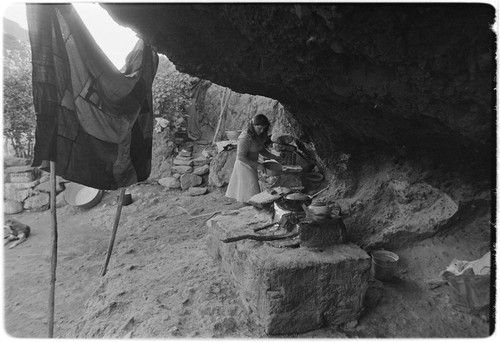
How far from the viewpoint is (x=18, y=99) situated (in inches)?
281

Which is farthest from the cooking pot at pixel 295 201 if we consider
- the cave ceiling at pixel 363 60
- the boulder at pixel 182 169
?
the boulder at pixel 182 169

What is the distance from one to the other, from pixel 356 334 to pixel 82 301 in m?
3.21

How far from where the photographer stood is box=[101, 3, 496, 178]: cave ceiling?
1.45 m

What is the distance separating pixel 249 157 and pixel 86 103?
7.36ft

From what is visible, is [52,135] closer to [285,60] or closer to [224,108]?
[285,60]

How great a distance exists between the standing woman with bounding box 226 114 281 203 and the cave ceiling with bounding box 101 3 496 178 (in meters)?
0.85

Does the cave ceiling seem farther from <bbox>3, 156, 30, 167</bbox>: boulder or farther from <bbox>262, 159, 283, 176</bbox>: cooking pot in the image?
<bbox>3, 156, 30, 167</bbox>: boulder

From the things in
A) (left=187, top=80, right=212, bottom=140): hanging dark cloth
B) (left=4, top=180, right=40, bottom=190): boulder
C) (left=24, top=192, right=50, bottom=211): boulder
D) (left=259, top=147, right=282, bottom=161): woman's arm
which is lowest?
(left=24, top=192, right=50, bottom=211): boulder

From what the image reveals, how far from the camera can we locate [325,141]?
4.07 m

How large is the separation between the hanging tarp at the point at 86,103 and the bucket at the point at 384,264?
2872mm

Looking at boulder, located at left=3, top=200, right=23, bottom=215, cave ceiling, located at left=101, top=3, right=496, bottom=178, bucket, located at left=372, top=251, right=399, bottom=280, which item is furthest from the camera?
boulder, located at left=3, top=200, right=23, bottom=215

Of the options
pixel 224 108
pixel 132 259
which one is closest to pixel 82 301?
pixel 132 259

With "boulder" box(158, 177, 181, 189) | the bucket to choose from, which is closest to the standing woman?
the bucket

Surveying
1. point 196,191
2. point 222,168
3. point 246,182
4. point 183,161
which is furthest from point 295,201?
point 183,161
